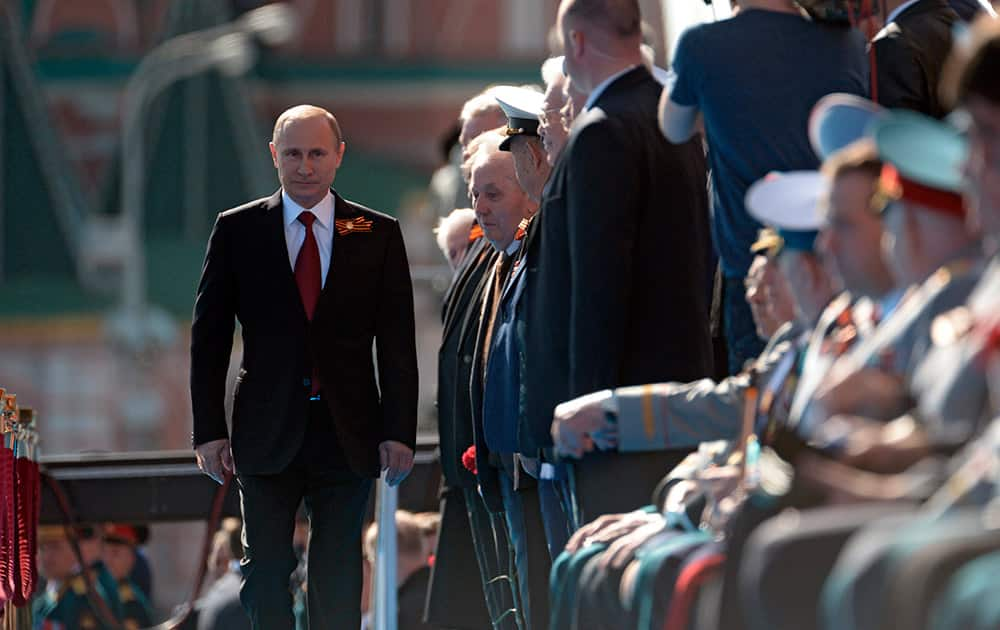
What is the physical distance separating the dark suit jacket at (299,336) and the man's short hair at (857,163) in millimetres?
3360

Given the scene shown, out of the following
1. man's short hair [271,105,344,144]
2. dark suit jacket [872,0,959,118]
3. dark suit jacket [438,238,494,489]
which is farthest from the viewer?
dark suit jacket [438,238,494,489]

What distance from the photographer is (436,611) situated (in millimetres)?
8562

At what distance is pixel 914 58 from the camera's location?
6.73 m

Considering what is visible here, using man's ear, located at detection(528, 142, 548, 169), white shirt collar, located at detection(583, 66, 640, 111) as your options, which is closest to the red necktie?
man's ear, located at detection(528, 142, 548, 169)

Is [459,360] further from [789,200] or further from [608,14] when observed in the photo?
[789,200]

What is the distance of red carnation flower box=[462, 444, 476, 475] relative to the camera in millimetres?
8062

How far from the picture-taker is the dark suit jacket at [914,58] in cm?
670

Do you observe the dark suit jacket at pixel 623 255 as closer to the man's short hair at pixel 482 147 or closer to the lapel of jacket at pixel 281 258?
the man's short hair at pixel 482 147

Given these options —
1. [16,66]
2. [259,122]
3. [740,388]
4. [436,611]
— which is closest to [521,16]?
[259,122]

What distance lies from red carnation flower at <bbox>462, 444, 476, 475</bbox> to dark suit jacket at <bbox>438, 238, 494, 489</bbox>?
0.05 meters

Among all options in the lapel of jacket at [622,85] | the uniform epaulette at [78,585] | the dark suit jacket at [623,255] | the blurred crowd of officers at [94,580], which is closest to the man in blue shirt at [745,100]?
the dark suit jacket at [623,255]

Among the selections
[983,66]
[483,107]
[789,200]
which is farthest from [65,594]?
[983,66]

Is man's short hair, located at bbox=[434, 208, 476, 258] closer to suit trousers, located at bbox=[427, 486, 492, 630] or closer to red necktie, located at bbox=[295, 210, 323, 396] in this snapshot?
suit trousers, located at bbox=[427, 486, 492, 630]

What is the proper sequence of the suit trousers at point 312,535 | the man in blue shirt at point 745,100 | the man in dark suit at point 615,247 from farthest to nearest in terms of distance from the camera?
the suit trousers at point 312,535, the man in dark suit at point 615,247, the man in blue shirt at point 745,100
